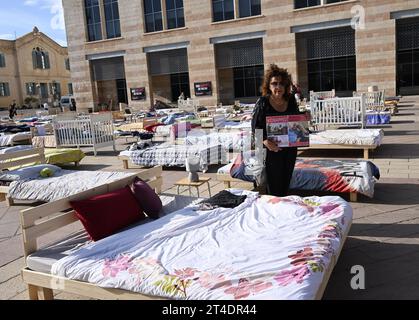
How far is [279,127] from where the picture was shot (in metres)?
5.19

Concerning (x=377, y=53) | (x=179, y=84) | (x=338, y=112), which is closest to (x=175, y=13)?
(x=179, y=84)

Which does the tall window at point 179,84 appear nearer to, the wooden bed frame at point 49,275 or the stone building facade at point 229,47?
the stone building facade at point 229,47

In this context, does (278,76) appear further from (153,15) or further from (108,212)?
(153,15)

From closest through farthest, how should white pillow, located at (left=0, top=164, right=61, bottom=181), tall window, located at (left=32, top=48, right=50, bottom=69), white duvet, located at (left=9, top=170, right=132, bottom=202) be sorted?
white duvet, located at (left=9, top=170, right=132, bottom=202) < white pillow, located at (left=0, top=164, right=61, bottom=181) < tall window, located at (left=32, top=48, right=50, bottom=69)

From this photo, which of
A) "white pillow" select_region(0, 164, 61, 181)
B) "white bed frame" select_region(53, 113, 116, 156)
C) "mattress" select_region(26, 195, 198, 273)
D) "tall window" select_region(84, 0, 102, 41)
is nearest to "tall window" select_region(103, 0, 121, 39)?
"tall window" select_region(84, 0, 102, 41)

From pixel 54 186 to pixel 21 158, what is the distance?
3.00 m

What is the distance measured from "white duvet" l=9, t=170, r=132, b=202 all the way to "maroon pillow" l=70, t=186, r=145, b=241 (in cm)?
229

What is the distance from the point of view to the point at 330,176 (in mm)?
6543

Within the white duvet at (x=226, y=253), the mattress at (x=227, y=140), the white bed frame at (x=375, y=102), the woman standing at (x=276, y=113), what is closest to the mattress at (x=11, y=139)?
the mattress at (x=227, y=140)

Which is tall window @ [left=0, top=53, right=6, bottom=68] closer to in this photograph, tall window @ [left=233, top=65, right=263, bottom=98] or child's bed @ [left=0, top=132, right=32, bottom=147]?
tall window @ [left=233, top=65, right=263, bottom=98]

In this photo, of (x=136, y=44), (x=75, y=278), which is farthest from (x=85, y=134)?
(x=136, y=44)

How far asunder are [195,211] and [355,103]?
8.92 meters

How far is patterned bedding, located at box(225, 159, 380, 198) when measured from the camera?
6320 mm
